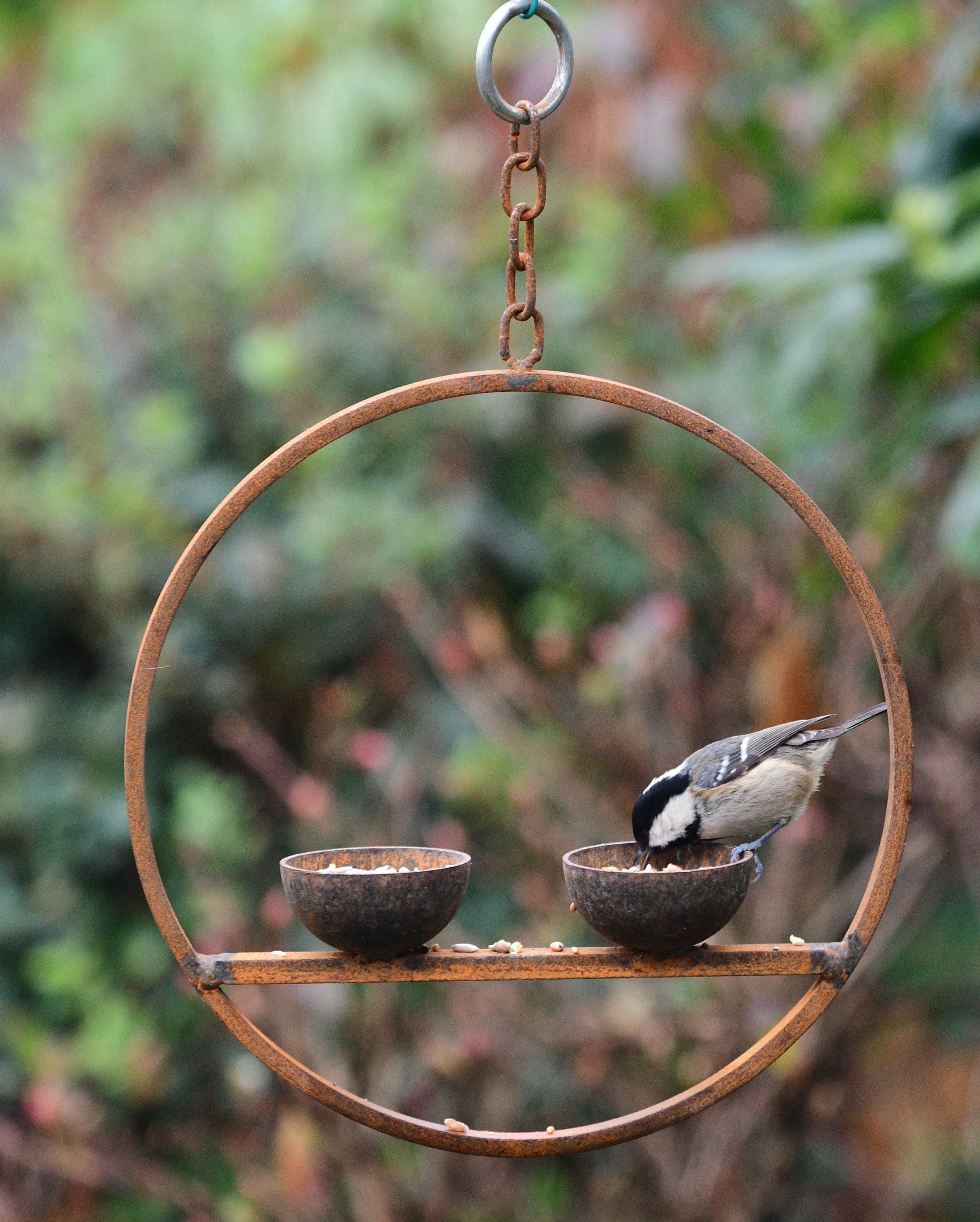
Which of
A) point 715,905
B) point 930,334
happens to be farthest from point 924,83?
point 715,905

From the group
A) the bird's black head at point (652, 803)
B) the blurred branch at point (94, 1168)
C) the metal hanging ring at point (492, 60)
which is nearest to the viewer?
the metal hanging ring at point (492, 60)

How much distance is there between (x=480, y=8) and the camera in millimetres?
3209

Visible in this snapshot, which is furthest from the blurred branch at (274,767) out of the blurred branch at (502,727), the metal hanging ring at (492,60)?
the metal hanging ring at (492,60)

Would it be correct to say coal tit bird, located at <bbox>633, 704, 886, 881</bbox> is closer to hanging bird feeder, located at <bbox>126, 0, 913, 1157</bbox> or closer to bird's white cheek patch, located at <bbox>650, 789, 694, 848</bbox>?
bird's white cheek patch, located at <bbox>650, 789, 694, 848</bbox>

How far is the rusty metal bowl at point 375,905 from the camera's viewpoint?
1.03 meters

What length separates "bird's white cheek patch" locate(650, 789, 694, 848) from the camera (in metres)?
1.18

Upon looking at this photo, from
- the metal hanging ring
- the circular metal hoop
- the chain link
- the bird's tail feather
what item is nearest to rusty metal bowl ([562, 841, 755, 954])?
the circular metal hoop

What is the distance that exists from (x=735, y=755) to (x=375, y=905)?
433 mm

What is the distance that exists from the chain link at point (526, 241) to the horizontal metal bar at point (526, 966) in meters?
0.51

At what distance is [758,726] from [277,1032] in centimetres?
108

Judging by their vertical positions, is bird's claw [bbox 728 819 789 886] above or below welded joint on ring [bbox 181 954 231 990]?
above

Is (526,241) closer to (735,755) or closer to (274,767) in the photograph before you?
(735,755)

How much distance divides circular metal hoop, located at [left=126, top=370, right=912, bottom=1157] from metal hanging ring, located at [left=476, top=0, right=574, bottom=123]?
21 cm

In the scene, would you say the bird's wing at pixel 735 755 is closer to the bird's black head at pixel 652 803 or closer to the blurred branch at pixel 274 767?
the bird's black head at pixel 652 803
